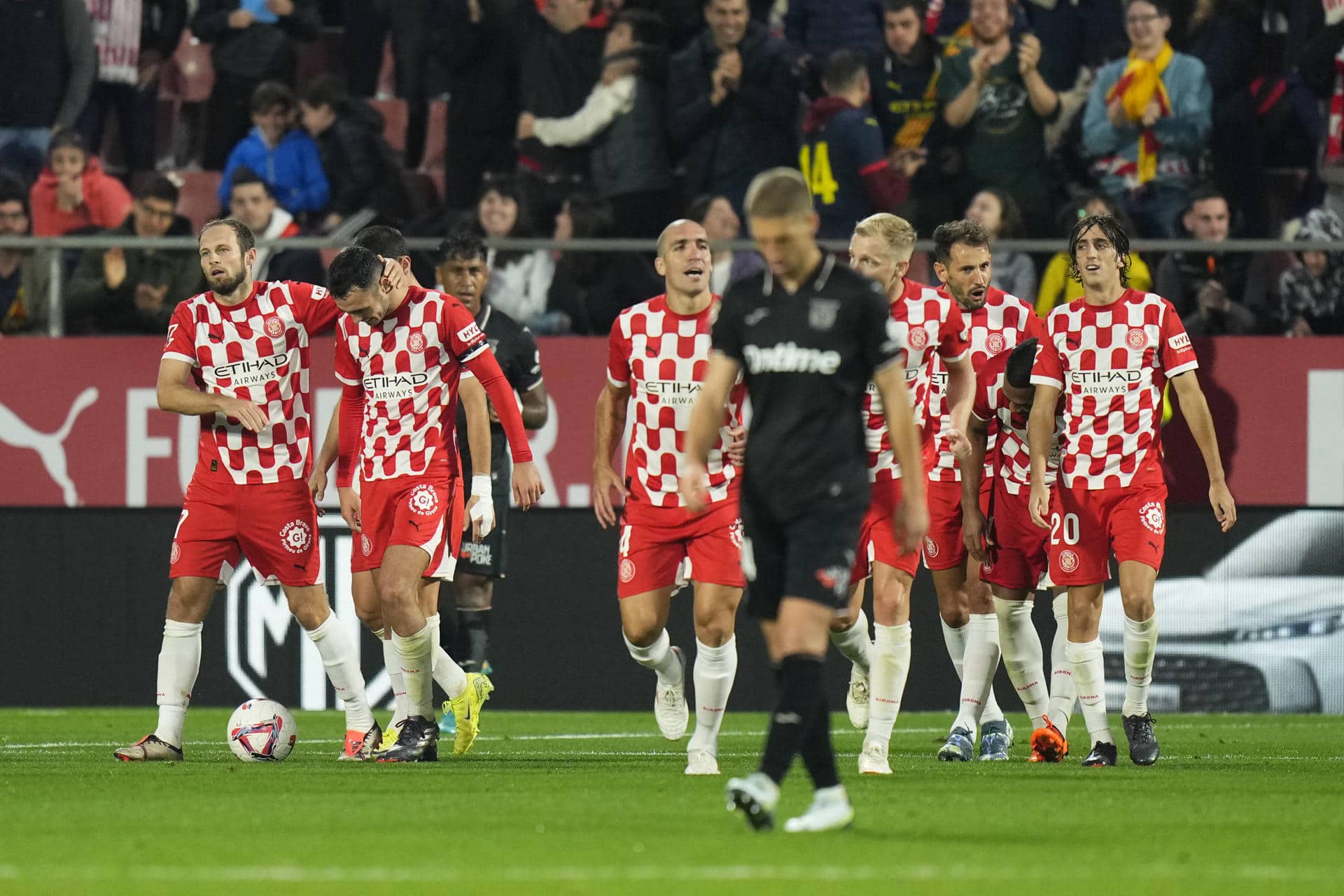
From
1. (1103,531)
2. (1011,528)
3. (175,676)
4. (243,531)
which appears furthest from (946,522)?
(175,676)

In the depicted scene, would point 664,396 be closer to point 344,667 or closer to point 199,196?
point 344,667

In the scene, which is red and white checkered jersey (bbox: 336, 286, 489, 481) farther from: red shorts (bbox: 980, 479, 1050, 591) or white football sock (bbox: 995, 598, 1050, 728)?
white football sock (bbox: 995, 598, 1050, 728)

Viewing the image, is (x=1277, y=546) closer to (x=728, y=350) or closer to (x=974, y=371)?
(x=974, y=371)

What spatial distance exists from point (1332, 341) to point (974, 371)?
4546 mm

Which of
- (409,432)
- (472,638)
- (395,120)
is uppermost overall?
(395,120)

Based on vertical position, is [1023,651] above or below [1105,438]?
below

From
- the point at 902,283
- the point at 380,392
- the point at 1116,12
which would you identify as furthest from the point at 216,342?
the point at 1116,12

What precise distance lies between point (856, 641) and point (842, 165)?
17.0 ft

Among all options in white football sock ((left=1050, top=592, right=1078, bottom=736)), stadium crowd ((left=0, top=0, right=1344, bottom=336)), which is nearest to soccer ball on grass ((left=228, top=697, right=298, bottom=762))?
white football sock ((left=1050, top=592, right=1078, bottom=736))

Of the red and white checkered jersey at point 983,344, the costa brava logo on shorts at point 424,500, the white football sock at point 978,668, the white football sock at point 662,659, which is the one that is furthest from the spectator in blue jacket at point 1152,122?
the costa brava logo on shorts at point 424,500

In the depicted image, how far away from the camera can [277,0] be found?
1695cm

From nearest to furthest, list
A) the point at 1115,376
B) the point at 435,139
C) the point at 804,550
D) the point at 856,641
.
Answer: the point at 804,550, the point at 1115,376, the point at 856,641, the point at 435,139

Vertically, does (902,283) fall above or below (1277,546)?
above

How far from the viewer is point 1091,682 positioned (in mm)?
9617
